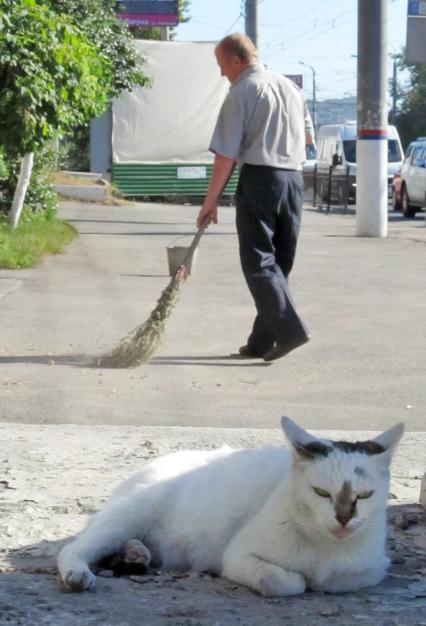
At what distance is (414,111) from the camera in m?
80.8

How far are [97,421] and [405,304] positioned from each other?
5.39 m

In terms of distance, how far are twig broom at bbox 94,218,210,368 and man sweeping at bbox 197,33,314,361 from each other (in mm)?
414

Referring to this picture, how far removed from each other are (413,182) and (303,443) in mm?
26141

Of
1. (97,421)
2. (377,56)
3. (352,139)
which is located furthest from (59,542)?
(352,139)

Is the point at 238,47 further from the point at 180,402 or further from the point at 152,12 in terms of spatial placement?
the point at 152,12

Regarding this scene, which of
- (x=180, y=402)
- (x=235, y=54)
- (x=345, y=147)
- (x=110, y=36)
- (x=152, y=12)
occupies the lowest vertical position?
(x=180, y=402)

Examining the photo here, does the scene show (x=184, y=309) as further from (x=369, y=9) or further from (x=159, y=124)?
(x=159, y=124)

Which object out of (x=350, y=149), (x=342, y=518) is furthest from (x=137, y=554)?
(x=350, y=149)

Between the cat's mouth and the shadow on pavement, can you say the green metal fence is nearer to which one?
the shadow on pavement

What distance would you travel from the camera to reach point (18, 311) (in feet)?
34.0

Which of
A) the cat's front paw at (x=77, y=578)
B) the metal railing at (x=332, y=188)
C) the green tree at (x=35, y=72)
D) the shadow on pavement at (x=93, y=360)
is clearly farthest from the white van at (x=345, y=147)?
the cat's front paw at (x=77, y=578)

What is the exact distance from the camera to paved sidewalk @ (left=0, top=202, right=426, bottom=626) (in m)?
3.89

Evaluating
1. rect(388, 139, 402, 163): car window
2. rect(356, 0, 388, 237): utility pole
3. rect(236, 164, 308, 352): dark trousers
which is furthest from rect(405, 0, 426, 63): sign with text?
rect(388, 139, 402, 163): car window

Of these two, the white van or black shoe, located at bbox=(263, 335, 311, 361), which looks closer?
black shoe, located at bbox=(263, 335, 311, 361)
